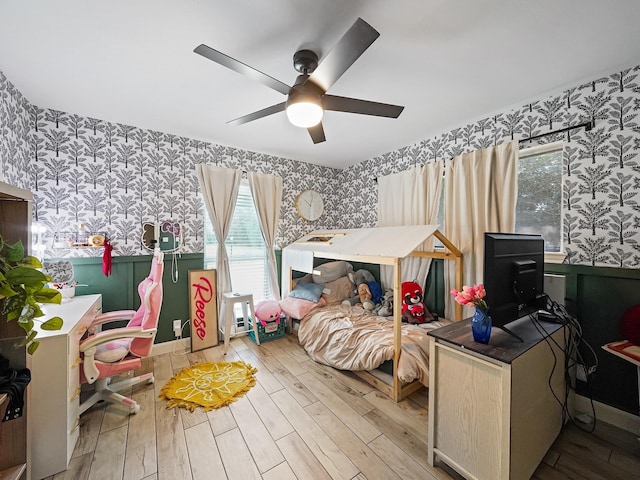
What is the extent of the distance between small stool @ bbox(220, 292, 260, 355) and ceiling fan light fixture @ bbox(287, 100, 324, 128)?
219cm

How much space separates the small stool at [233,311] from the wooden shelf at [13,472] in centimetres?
185

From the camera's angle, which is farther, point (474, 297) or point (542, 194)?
point (542, 194)

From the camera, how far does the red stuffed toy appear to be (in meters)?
2.74

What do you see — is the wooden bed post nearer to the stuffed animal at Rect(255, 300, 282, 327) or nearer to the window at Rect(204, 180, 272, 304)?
the stuffed animal at Rect(255, 300, 282, 327)

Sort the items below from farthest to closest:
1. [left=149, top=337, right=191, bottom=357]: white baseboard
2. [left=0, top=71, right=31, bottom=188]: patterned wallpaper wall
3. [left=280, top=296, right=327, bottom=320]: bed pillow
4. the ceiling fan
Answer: [left=280, top=296, right=327, bottom=320]: bed pillow → [left=149, top=337, right=191, bottom=357]: white baseboard → [left=0, top=71, right=31, bottom=188]: patterned wallpaper wall → the ceiling fan

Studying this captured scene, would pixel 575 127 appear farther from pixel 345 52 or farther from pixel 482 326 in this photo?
pixel 345 52

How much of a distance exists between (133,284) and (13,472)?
192cm

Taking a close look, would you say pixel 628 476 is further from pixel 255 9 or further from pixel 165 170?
pixel 165 170

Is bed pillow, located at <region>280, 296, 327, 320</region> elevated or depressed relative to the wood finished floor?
elevated

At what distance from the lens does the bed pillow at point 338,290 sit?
11.1 feet

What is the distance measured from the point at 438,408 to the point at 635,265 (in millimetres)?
1777

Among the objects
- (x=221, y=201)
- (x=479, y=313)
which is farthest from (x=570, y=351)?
(x=221, y=201)

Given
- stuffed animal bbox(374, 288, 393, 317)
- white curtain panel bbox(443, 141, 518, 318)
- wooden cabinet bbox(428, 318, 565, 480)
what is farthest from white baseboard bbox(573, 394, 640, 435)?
stuffed animal bbox(374, 288, 393, 317)

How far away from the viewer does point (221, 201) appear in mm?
3201
